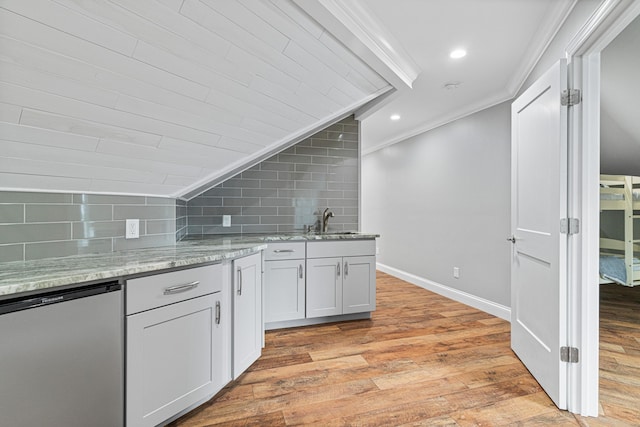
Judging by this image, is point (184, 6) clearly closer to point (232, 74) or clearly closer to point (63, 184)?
point (232, 74)

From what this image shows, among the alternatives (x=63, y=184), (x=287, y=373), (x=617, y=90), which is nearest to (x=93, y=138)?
(x=63, y=184)

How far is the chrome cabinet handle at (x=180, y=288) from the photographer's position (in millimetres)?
1542

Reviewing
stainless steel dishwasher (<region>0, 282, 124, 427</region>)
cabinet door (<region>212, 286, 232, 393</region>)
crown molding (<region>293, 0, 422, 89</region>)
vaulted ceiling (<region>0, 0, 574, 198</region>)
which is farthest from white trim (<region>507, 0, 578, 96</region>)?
stainless steel dishwasher (<region>0, 282, 124, 427</region>)

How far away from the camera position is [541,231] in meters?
2.02

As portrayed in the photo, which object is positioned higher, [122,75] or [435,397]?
[122,75]

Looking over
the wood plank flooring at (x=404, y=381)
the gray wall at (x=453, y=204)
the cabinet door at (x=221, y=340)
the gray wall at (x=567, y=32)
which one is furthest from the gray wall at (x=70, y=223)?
the gray wall at (x=453, y=204)

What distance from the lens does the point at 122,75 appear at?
1.36 m

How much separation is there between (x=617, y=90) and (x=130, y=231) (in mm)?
4021

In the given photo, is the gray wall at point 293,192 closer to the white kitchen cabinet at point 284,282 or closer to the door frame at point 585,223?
the white kitchen cabinet at point 284,282

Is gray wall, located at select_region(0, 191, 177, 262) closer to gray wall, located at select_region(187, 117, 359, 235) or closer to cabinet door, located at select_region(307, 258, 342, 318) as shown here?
gray wall, located at select_region(187, 117, 359, 235)

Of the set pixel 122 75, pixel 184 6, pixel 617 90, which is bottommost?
pixel 122 75

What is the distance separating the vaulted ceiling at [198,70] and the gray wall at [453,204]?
968 mm

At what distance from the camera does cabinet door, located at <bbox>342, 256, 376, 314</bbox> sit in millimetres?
3113

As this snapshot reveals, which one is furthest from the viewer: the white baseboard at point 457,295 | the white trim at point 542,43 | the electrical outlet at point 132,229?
the white baseboard at point 457,295
